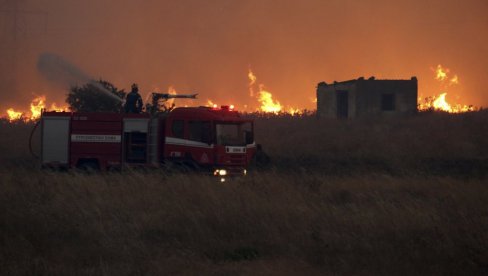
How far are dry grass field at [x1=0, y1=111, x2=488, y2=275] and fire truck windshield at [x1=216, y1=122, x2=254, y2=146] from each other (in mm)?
3172

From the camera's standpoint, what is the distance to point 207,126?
20.9 meters

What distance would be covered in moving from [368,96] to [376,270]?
37.4 metres

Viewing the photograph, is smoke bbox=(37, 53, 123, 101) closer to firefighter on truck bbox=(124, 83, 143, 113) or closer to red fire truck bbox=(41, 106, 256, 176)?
firefighter on truck bbox=(124, 83, 143, 113)

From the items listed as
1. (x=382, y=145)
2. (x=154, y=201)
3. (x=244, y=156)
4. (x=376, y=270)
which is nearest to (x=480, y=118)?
(x=382, y=145)

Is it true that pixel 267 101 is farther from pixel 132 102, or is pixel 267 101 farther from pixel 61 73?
pixel 132 102

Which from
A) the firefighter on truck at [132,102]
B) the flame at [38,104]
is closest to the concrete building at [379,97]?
the firefighter on truck at [132,102]

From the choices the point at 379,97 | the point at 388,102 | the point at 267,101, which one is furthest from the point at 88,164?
the point at 267,101

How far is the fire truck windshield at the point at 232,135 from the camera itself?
20.8 m

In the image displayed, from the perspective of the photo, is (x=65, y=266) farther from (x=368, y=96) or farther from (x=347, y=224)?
(x=368, y=96)

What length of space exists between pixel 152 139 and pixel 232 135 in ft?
9.12

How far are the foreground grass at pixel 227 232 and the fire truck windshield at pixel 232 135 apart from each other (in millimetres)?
4994

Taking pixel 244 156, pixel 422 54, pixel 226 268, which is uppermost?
pixel 422 54

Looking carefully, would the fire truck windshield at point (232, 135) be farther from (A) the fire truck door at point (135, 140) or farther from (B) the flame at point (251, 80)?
(B) the flame at point (251, 80)

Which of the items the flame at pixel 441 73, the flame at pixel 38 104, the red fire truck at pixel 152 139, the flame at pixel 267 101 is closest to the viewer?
the red fire truck at pixel 152 139
